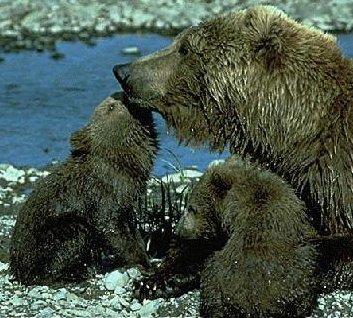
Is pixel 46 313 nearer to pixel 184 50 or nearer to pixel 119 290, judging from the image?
pixel 119 290

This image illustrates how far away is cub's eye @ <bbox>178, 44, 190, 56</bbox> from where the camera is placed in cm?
516

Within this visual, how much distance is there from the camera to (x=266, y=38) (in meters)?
5.00

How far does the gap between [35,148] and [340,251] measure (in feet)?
16.5

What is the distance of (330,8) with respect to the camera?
16.2 metres

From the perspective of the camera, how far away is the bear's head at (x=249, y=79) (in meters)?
5.01

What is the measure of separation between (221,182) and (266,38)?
26.7 inches

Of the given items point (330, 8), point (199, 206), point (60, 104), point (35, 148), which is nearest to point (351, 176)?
point (199, 206)

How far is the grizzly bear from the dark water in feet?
6.32

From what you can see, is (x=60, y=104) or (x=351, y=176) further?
(x=60, y=104)

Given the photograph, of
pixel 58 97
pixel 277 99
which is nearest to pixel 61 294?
pixel 277 99

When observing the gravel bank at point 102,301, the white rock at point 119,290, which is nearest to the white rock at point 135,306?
the gravel bank at point 102,301

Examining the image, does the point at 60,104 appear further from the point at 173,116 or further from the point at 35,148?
the point at 173,116

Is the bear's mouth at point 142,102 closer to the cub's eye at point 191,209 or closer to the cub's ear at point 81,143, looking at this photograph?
the cub's eye at point 191,209

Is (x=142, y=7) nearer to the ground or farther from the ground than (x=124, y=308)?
nearer to the ground
